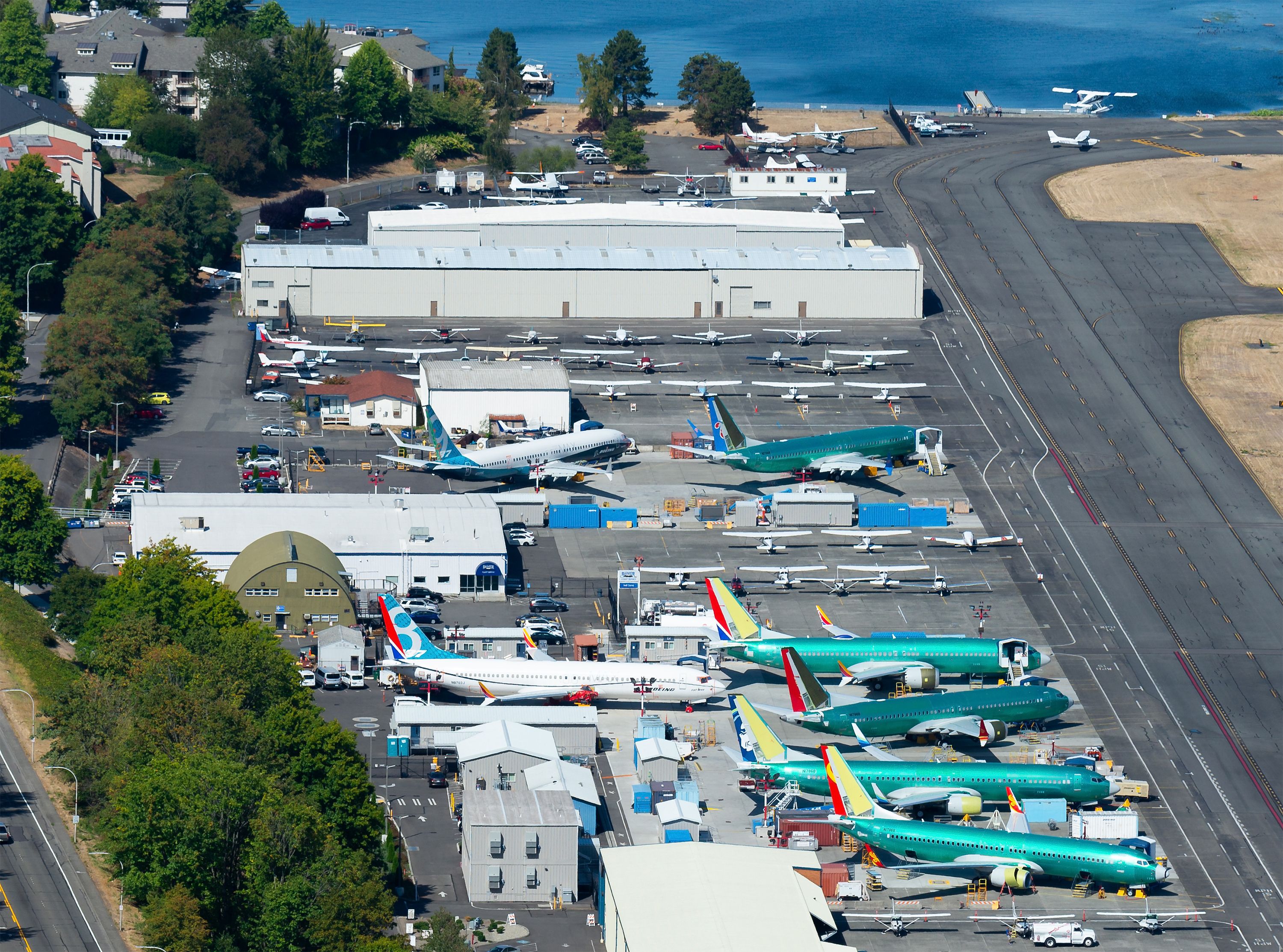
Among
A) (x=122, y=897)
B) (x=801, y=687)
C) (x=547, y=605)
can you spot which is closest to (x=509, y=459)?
(x=547, y=605)

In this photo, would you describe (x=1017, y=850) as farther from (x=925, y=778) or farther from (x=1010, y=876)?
(x=925, y=778)

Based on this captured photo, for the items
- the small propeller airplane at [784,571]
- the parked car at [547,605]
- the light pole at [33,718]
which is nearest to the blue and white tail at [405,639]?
the parked car at [547,605]

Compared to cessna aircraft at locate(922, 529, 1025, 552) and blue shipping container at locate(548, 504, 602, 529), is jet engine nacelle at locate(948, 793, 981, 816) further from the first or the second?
blue shipping container at locate(548, 504, 602, 529)

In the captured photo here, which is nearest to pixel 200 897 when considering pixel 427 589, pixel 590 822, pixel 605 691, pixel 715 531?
pixel 590 822

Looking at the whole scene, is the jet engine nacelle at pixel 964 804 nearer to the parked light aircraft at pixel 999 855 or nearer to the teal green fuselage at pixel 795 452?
the parked light aircraft at pixel 999 855

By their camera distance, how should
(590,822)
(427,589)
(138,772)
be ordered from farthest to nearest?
(427,589)
(590,822)
(138,772)

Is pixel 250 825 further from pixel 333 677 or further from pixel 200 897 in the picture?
pixel 333 677
